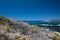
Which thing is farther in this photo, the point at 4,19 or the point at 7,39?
the point at 4,19

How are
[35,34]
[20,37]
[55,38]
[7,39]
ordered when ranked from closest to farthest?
[7,39] → [20,37] → [35,34] → [55,38]

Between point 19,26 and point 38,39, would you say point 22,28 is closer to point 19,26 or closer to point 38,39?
point 19,26

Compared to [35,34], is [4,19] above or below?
above

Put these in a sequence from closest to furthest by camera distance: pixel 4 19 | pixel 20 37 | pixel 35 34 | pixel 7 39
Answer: pixel 7 39
pixel 20 37
pixel 35 34
pixel 4 19

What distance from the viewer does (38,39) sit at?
1481 cm

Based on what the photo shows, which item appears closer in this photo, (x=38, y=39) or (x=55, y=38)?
(x=38, y=39)

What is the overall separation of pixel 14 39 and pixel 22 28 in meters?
3.92

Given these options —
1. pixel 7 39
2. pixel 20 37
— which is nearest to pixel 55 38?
pixel 20 37

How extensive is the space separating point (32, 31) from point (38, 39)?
7.94ft

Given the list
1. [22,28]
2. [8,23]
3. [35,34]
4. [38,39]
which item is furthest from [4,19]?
[38,39]

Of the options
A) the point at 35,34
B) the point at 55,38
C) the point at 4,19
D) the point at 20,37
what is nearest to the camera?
the point at 20,37

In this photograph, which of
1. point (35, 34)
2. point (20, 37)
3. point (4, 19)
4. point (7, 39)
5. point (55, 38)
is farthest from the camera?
point (4, 19)

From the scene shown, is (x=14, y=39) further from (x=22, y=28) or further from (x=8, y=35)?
(x=22, y=28)

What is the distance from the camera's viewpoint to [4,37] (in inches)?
523
